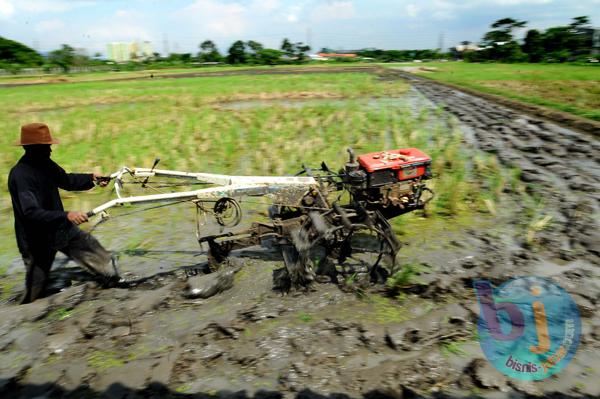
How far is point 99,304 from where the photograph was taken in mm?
4297

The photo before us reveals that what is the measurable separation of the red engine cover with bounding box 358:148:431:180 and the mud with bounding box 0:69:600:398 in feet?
2.96

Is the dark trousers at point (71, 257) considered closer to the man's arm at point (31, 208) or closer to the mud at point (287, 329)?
the mud at point (287, 329)

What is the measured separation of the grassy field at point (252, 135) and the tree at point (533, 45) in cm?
3433

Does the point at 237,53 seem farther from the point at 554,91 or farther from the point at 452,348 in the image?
the point at 452,348

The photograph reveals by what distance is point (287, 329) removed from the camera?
3.69m

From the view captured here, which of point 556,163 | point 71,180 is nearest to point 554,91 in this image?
point 556,163

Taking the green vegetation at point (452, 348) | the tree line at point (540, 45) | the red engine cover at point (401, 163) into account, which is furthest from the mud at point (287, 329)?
the tree line at point (540, 45)

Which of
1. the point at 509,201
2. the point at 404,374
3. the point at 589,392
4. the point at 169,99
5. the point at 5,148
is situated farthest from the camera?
the point at 169,99

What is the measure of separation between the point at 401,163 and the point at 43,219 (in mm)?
3935

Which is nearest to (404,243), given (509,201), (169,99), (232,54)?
(509,201)

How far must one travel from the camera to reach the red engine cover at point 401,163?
A: 5.18 m

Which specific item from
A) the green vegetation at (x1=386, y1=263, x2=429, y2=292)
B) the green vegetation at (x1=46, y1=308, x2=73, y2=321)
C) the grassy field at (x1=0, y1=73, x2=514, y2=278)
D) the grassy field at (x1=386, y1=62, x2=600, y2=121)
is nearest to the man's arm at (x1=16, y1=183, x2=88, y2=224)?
the green vegetation at (x1=46, y1=308, x2=73, y2=321)

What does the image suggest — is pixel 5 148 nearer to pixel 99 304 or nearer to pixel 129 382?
pixel 99 304

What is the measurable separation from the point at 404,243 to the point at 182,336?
302cm
